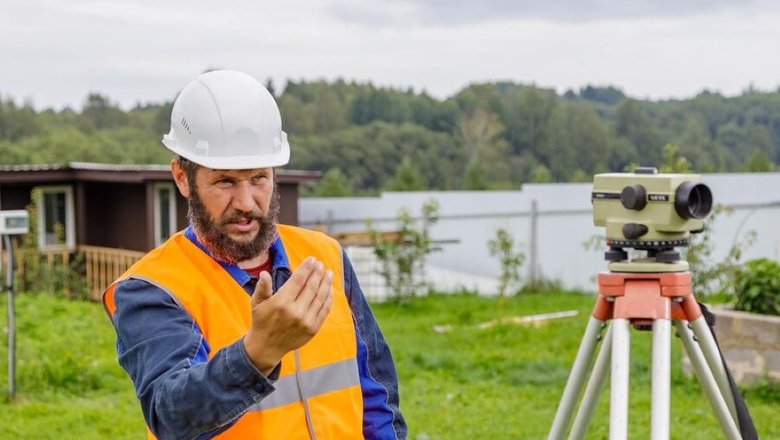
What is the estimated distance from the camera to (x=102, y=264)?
57.9ft

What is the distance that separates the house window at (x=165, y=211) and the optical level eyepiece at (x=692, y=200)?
16.6m

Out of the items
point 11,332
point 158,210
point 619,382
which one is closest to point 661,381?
point 619,382

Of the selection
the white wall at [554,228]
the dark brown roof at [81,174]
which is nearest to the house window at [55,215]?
the dark brown roof at [81,174]

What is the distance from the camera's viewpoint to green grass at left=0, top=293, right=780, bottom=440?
6.32m

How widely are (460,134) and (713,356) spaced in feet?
176

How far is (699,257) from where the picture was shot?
10055 millimetres

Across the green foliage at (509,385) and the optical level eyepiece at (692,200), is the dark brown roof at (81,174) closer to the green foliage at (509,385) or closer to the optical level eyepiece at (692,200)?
the green foliage at (509,385)

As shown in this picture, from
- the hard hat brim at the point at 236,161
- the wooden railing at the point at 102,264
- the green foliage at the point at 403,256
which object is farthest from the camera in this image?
the wooden railing at the point at 102,264

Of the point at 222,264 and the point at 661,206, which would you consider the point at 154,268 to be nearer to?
the point at 222,264

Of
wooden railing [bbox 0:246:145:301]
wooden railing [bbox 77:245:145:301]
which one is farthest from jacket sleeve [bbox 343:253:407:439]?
wooden railing [bbox 77:245:145:301]

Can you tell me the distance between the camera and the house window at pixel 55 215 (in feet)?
62.5

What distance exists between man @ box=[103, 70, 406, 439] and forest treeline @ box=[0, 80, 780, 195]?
3083cm

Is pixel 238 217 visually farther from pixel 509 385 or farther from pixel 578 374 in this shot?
pixel 509 385

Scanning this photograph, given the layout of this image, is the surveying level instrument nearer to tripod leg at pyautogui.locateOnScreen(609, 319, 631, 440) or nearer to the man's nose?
tripod leg at pyautogui.locateOnScreen(609, 319, 631, 440)
